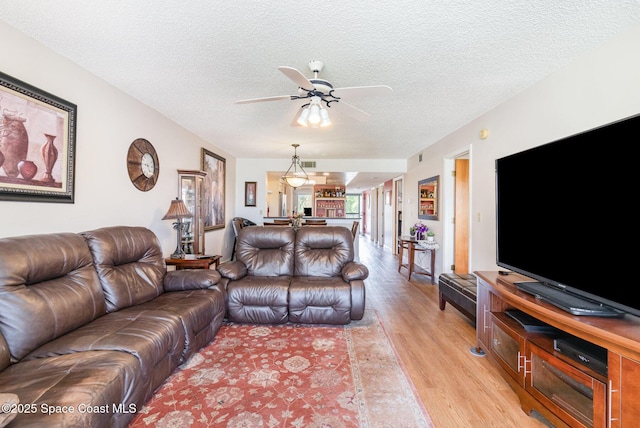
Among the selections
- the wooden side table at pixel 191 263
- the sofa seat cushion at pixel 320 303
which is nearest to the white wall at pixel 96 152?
the wooden side table at pixel 191 263

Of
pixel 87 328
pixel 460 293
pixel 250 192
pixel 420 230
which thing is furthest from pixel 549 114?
A: pixel 250 192

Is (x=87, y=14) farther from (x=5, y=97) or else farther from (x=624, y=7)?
(x=624, y=7)

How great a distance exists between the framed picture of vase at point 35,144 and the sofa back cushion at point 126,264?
1.51 ft

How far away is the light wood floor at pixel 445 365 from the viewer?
1.65 m

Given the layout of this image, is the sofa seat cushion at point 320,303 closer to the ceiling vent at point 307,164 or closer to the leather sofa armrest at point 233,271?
the leather sofa armrest at point 233,271

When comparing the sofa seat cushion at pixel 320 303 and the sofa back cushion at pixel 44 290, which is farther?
the sofa seat cushion at pixel 320 303

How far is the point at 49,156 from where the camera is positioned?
2074mm

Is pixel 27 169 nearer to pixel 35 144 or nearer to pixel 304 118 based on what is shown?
pixel 35 144

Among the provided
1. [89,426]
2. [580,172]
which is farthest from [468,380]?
[89,426]

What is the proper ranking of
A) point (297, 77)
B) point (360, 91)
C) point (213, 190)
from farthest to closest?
1. point (213, 190)
2. point (360, 91)
3. point (297, 77)

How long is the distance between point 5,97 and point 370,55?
8.38ft

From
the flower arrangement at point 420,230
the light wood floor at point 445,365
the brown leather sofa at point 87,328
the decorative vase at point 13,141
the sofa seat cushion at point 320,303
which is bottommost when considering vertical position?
the light wood floor at point 445,365

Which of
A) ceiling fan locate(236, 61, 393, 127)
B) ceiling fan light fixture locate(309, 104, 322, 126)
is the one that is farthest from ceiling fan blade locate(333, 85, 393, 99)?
ceiling fan light fixture locate(309, 104, 322, 126)

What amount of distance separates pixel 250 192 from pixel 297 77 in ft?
16.3
